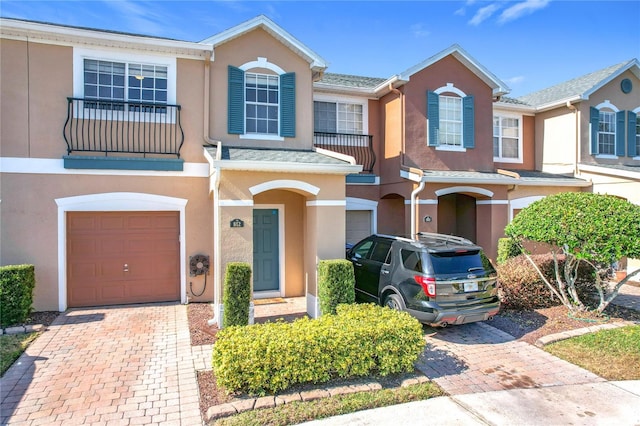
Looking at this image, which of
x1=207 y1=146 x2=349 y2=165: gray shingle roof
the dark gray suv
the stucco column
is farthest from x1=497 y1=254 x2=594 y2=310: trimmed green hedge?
x1=207 y1=146 x2=349 y2=165: gray shingle roof

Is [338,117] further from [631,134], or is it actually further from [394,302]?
[631,134]

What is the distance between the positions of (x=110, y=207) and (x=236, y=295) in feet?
14.6

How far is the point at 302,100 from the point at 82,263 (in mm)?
7125

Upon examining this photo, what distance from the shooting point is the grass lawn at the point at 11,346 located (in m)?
6.17

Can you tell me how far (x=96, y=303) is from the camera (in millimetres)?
9477

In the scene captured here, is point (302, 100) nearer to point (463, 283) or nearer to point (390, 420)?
point (463, 283)

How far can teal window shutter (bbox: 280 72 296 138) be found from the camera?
10.7 meters

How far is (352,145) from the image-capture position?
13.2 metres

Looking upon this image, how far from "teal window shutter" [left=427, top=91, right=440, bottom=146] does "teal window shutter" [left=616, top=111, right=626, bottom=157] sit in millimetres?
8544

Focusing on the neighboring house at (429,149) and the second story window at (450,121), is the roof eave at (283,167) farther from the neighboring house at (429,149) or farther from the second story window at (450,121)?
the second story window at (450,121)

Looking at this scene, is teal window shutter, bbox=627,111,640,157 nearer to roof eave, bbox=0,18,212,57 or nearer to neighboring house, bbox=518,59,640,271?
neighboring house, bbox=518,59,640,271

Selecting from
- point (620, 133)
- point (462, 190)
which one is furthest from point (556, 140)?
point (462, 190)

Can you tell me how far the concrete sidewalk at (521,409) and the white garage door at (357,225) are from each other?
26.3 feet

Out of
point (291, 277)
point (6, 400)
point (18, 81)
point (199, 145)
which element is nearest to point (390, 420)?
point (6, 400)
